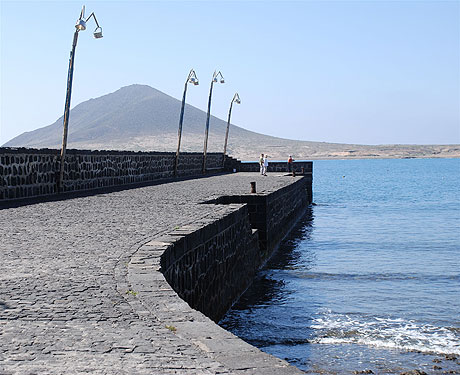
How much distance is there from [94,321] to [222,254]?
6.60 metres

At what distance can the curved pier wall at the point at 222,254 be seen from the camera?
8.83m

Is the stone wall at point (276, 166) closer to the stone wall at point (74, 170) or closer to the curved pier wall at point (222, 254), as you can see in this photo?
the stone wall at point (74, 170)

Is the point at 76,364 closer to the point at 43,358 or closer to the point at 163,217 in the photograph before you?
the point at 43,358

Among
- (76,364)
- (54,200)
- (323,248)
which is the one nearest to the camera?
(76,364)

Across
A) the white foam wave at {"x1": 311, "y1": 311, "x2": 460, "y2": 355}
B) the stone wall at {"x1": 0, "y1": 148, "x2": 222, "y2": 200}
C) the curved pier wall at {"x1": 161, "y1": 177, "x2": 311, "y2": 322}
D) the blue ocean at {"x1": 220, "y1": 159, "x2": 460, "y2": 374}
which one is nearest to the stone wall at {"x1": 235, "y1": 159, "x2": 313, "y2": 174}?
the stone wall at {"x1": 0, "y1": 148, "x2": 222, "y2": 200}

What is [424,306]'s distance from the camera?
13.2 metres

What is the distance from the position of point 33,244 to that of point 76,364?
5.03m

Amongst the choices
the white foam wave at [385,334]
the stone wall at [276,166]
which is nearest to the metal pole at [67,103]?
the white foam wave at [385,334]

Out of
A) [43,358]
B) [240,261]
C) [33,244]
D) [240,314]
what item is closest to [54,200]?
[240,261]

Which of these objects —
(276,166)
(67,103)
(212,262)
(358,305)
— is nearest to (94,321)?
(212,262)

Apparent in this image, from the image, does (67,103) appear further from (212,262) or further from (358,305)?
(212,262)

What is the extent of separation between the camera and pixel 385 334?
10.9 metres

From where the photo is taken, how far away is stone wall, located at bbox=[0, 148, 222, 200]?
16375 millimetres

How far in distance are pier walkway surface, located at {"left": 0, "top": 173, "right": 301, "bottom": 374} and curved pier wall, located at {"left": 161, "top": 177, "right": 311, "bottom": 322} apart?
0.55 m
